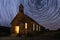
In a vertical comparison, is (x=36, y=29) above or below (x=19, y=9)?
below

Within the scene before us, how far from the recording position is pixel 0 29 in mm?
36906

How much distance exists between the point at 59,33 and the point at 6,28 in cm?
1106

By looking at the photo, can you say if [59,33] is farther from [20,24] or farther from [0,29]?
[0,29]

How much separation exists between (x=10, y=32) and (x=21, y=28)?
259 centimetres

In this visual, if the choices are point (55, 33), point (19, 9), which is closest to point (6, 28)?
point (19, 9)

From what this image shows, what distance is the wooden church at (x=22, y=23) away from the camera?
33850 mm

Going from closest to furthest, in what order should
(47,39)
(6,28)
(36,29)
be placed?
1. (47,39)
2. (36,29)
3. (6,28)

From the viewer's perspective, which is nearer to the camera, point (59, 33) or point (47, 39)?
point (47, 39)

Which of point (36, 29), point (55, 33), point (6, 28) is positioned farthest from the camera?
point (6, 28)

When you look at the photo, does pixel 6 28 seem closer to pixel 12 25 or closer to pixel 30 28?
pixel 12 25

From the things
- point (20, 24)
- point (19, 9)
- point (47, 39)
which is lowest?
point (47, 39)

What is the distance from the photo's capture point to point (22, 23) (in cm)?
3500

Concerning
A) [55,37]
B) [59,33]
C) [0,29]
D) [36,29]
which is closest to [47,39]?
[55,37]

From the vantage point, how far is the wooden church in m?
33.8
